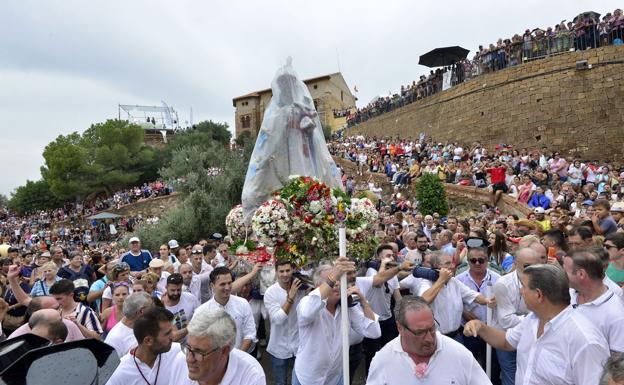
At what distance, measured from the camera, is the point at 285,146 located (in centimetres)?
741

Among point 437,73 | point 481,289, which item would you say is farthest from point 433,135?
point 481,289

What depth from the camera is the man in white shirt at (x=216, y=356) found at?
8.06ft

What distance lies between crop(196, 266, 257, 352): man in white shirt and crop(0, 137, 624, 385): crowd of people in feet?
0.04

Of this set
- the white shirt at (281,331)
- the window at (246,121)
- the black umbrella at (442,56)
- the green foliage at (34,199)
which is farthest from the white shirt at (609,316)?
the window at (246,121)

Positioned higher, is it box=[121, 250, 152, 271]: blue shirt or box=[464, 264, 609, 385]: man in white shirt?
box=[464, 264, 609, 385]: man in white shirt

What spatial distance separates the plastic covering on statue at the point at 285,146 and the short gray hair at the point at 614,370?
217 inches

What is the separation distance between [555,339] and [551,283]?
0.32 meters

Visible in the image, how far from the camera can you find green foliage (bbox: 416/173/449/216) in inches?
635

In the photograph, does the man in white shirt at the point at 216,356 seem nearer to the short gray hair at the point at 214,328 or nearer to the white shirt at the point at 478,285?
the short gray hair at the point at 214,328

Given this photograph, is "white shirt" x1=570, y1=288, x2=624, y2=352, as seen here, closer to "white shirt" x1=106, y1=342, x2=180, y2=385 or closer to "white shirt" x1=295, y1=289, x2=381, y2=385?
"white shirt" x1=295, y1=289, x2=381, y2=385

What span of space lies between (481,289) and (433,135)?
24505mm

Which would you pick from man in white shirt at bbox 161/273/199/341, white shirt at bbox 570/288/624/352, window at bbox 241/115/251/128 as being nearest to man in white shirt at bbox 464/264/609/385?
white shirt at bbox 570/288/624/352

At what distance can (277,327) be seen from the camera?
460cm

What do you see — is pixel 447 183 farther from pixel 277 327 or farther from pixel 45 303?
pixel 45 303
